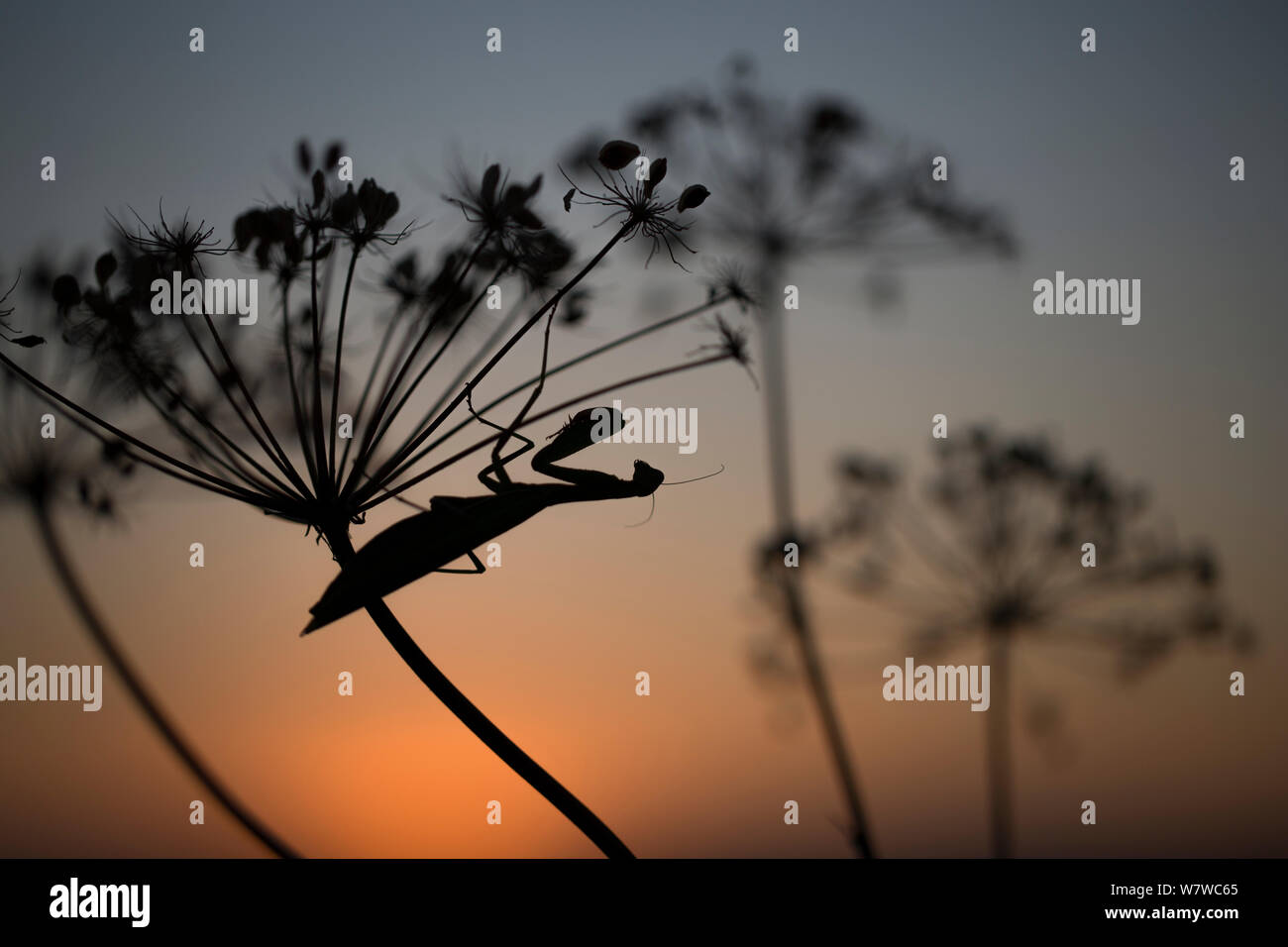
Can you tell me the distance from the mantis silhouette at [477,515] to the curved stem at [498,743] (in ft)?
0.13

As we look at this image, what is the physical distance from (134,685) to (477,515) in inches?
46.3

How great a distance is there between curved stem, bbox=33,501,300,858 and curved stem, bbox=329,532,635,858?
0.80 meters

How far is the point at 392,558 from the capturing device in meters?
0.94

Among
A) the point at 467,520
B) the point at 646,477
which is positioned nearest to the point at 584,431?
the point at 646,477

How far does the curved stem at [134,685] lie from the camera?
59.9 inches

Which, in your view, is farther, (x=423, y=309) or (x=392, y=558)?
(x=423, y=309)

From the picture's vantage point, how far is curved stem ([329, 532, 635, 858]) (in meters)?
0.91

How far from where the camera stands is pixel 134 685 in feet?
5.80

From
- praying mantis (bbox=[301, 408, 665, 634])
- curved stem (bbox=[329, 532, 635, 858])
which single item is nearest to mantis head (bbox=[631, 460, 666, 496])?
praying mantis (bbox=[301, 408, 665, 634])
